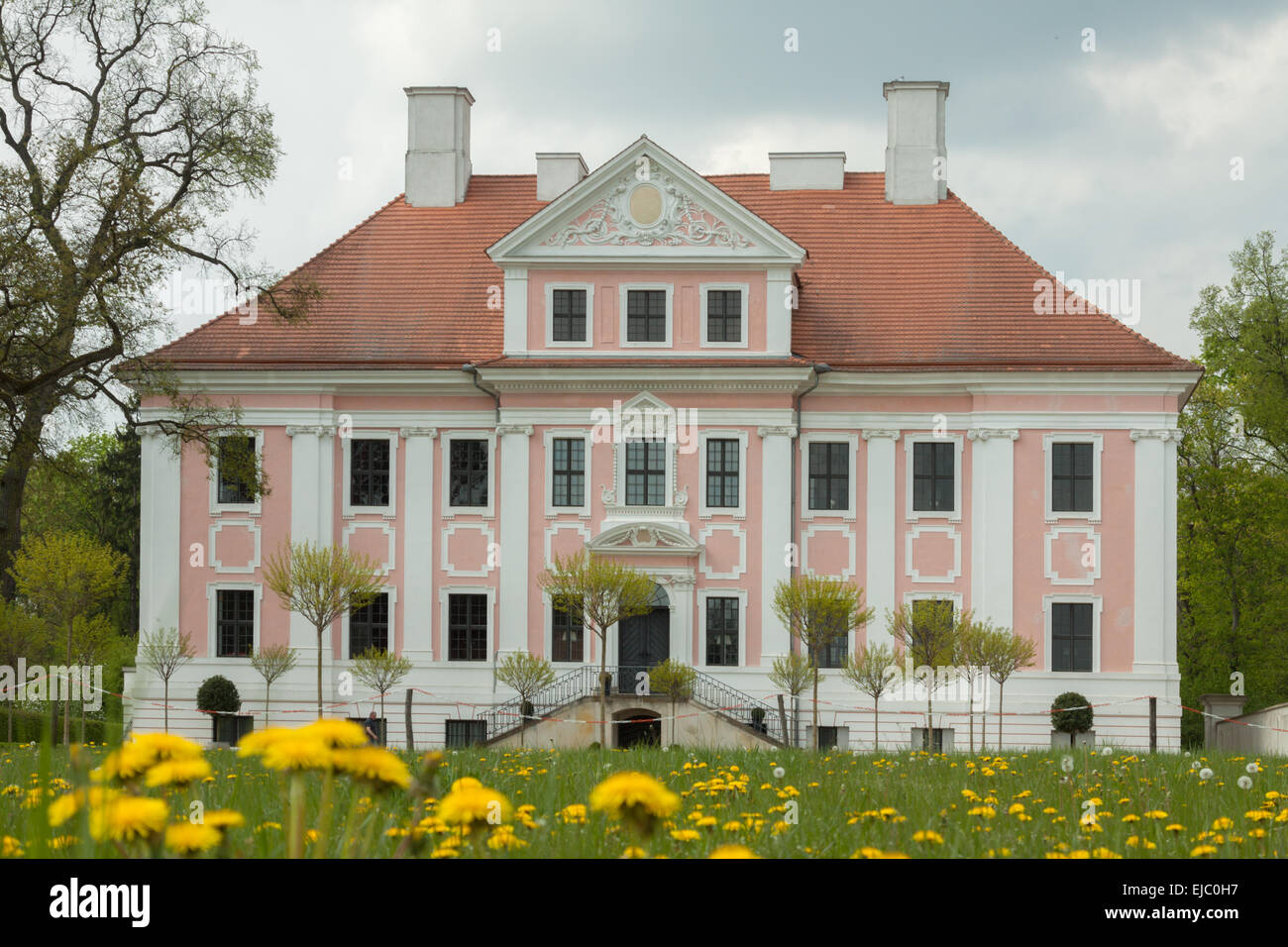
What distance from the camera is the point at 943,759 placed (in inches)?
442

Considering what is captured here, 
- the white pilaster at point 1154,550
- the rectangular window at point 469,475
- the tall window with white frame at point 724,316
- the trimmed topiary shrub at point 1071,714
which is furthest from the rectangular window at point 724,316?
the trimmed topiary shrub at point 1071,714

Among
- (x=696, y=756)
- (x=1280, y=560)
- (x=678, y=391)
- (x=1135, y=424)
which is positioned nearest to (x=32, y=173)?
(x=678, y=391)

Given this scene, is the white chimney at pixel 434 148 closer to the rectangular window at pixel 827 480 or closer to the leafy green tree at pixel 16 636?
the rectangular window at pixel 827 480

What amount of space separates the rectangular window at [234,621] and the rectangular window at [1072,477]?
1825 cm

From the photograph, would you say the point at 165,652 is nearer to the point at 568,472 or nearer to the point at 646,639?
the point at 568,472

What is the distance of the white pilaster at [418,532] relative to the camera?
1231 inches

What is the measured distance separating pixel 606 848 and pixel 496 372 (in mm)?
26449

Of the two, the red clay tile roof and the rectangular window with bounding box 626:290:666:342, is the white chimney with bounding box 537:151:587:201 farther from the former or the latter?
the rectangular window with bounding box 626:290:666:342

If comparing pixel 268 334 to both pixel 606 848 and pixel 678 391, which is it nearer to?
pixel 678 391

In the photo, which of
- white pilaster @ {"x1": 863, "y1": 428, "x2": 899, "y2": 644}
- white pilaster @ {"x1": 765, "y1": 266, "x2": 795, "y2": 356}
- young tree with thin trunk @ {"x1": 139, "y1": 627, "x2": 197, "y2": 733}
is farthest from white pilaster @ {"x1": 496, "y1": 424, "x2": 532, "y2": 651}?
white pilaster @ {"x1": 863, "y1": 428, "x2": 899, "y2": 644}

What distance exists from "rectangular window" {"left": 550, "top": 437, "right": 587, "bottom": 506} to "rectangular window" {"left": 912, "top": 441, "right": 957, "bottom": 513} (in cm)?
746

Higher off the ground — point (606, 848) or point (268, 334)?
point (268, 334)

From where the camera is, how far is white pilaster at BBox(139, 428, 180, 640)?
31250mm
